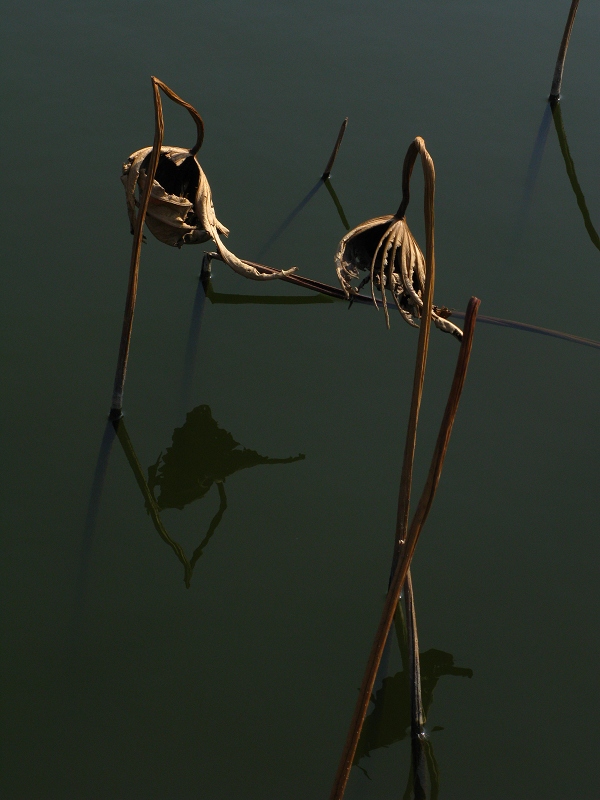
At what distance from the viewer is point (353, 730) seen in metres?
1.73

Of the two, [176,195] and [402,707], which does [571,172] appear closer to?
[176,195]

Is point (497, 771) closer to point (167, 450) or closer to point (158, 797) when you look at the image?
point (158, 797)

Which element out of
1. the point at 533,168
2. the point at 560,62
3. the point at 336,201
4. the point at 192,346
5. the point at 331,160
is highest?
the point at 560,62

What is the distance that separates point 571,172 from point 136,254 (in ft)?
9.78

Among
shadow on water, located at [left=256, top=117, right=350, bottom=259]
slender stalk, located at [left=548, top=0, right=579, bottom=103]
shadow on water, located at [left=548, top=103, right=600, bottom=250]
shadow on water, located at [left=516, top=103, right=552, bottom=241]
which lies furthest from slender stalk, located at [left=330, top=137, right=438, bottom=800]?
slender stalk, located at [left=548, top=0, right=579, bottom=103]

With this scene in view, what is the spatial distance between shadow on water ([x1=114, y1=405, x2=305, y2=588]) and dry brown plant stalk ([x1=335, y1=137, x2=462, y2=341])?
3.90ft

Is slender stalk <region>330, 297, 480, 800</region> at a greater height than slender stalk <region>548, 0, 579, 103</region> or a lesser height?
lesser

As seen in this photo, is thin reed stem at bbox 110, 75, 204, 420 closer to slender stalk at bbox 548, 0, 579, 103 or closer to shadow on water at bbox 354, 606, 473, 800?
shadow on water at bbox 354, 606, 473, 800

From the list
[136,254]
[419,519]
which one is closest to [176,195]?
[136,254]

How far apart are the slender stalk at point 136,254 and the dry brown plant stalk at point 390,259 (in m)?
0.64

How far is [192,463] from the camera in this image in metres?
3.19

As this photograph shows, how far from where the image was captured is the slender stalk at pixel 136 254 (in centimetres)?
230

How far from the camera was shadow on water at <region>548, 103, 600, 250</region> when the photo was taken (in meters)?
4.22

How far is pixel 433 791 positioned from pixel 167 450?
1529 millimetres
